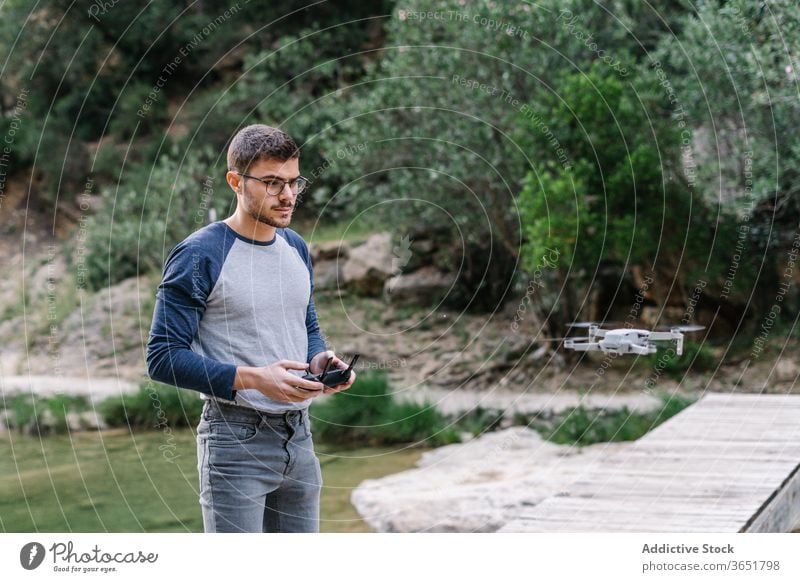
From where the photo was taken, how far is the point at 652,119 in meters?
6.12

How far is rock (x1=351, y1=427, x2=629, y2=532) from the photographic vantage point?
4195mm

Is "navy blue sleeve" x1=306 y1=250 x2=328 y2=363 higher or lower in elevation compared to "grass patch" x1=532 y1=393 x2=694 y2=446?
higher

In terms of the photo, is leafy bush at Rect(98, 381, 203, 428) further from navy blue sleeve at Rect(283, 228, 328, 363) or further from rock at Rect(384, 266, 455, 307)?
navy blue sleeve at Rect(283, 228, 328, 363)

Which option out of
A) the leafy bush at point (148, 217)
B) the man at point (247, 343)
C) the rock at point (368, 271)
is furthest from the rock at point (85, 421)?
the man at point (247, 343)

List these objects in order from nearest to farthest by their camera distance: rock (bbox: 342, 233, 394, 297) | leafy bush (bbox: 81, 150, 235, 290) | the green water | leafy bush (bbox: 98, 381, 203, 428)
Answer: the green water, leafy bush (bbox: 98, 381, 203, 428), rock (bbox: 342, 233, 394, 297), leafy bush (bbox: 81, 150, 235, 290)

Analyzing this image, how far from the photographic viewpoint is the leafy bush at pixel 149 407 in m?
6.11

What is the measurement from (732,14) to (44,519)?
173 inches

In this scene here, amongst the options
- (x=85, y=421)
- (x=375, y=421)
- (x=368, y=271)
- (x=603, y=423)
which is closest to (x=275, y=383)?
(x=603, y=423)

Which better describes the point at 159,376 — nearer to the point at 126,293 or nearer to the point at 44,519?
the point at 44,519

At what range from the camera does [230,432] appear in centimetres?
159

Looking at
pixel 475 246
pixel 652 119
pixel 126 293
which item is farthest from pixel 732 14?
pixel 126 293

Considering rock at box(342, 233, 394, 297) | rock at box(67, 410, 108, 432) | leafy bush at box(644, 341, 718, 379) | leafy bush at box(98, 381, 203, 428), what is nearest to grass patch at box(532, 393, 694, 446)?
leafy bush at box(644, 341, 718, 379)
